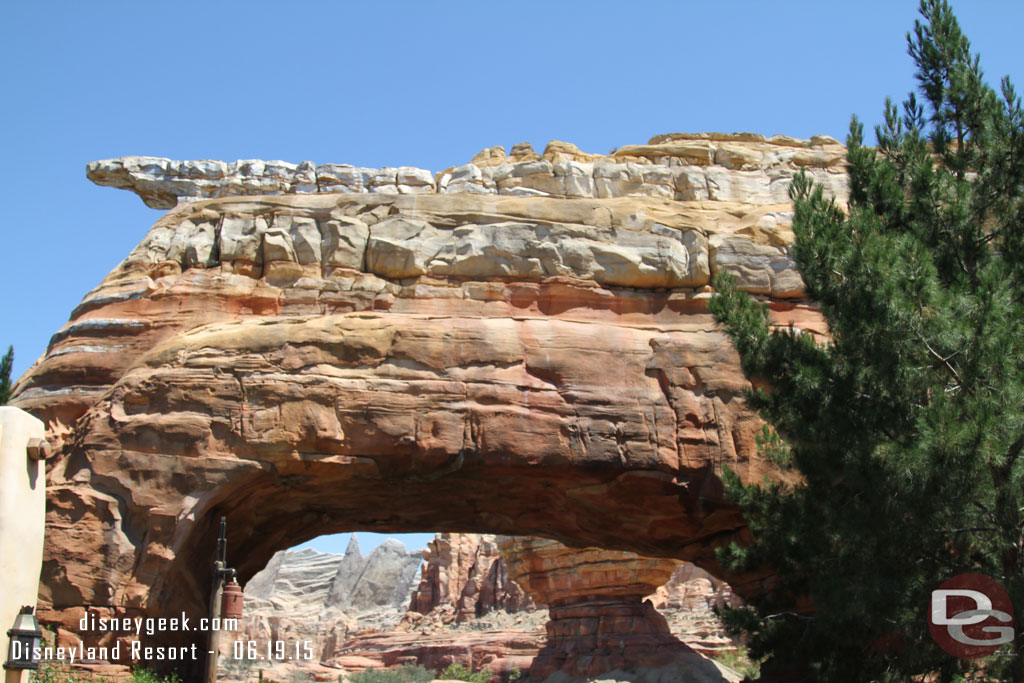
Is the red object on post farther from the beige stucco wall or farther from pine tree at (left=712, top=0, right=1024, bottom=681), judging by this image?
pine tree at (left=712, top=0, right=1024, bottom=681)

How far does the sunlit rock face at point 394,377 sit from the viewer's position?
1257 centimetres

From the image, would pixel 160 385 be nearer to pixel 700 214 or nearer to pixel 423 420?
pixel 423 420

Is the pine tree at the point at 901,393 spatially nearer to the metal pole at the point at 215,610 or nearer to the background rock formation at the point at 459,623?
the metal pole at the point at 215,610

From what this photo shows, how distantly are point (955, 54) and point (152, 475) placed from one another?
11134 mm

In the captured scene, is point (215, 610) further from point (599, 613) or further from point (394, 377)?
point (599, 613)

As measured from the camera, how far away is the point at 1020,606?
9453 mm

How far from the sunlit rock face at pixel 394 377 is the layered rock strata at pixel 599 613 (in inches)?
421

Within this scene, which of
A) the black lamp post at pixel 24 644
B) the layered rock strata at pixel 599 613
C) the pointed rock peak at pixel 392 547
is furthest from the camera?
the pointed rock peak at pixel 392 547

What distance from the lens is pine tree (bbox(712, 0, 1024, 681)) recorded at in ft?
32.5

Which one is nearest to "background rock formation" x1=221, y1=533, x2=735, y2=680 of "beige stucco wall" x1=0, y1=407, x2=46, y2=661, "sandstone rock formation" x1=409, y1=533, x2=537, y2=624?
"sandstone rock formation" x1=409, y1=533, x2=537, y2=624

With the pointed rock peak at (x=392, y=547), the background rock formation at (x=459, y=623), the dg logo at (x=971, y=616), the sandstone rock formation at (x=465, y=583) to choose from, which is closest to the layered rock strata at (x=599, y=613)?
the background rock formation at (x=459, y=623)

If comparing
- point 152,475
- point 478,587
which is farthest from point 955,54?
point 478,587

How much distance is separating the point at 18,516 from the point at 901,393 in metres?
10.2

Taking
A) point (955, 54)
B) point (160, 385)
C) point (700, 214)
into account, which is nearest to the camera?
point (955, 54)
